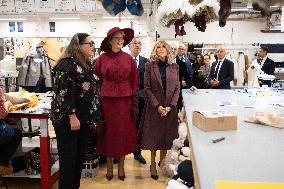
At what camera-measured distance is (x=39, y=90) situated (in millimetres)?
7293

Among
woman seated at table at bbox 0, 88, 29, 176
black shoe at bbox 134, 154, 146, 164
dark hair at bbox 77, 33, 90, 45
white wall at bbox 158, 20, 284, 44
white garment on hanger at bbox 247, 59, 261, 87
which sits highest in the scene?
white wall at bbox 158, 20, 284, 44

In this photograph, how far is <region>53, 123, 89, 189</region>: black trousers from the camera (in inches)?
121

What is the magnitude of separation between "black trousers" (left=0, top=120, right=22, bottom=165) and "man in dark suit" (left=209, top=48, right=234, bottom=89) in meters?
3.93

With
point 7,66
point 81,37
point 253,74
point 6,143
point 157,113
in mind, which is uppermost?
point 81,37

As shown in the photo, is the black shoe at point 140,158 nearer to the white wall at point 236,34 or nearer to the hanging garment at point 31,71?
the hanging garment at point 31,71

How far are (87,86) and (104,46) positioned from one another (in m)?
1.06

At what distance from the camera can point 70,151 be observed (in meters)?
3.08

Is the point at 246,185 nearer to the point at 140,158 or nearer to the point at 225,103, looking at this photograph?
the point at 225,103

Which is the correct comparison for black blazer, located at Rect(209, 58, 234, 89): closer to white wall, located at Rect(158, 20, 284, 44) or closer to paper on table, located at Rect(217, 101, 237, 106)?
paper on table, located at Rect(217, 101, 237, 106)

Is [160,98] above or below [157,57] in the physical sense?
below

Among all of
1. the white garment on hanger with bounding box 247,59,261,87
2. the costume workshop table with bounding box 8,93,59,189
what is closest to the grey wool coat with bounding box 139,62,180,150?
the costume workshop table with bounding box 8,93,59,189

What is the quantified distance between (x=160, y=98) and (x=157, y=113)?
0.18m

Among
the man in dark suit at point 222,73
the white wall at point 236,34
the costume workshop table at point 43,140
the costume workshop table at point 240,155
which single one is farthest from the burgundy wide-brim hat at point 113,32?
the white wall at point 236,34

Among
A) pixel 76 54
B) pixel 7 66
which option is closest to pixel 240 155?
pixel 76 54
